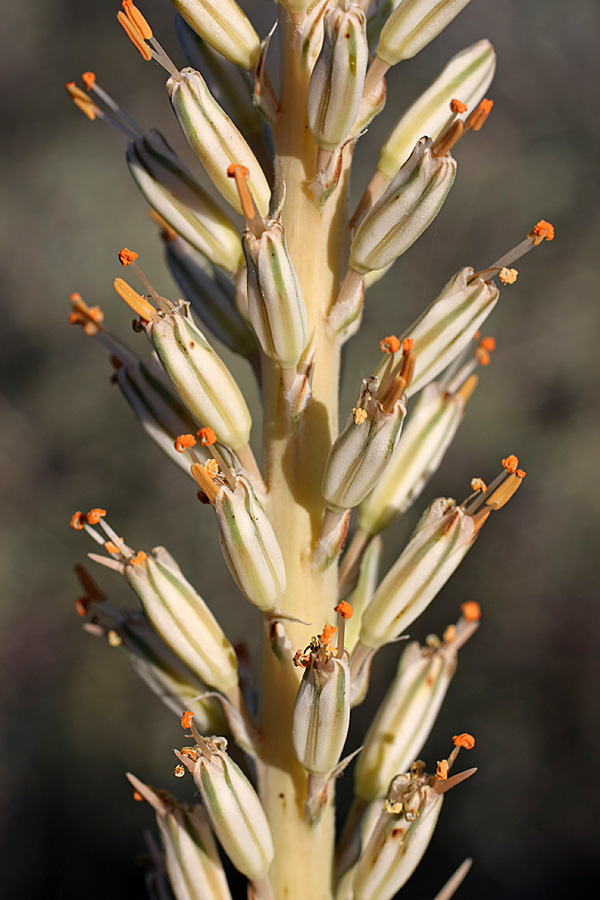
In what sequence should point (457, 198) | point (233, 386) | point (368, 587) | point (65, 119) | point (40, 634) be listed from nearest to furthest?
point (233, 386) < point (368, 587) < point (40, 634) < point (457, 198) < point (65, 119)

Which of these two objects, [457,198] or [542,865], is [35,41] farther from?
[542,865]

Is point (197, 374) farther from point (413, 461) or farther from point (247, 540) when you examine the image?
point (413, 461)

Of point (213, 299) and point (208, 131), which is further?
point (213, 299)

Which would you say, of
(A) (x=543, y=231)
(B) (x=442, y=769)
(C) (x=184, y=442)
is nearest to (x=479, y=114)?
(A) (x=543, y=231)

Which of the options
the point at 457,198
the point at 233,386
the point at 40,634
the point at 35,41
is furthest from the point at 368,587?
the point at 35,41

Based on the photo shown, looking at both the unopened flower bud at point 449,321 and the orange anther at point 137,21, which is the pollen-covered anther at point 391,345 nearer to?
the unopened flower bud at point 449,321

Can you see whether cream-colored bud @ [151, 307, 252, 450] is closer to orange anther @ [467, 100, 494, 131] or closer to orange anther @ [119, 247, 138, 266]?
orange anther @ [119, 247, 138, 266]
